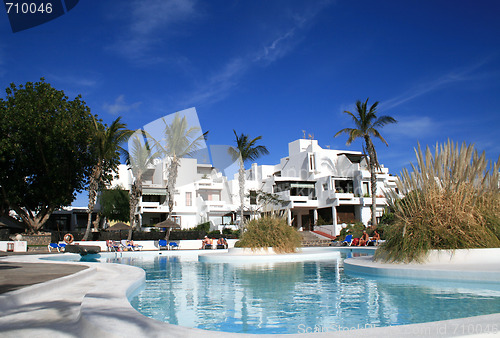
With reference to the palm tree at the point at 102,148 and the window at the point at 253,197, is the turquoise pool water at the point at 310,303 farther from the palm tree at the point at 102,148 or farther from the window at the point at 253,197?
the window at the point at 253,197

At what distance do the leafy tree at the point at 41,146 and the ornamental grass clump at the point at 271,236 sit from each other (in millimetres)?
16413

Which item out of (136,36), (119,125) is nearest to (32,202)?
(119,125)

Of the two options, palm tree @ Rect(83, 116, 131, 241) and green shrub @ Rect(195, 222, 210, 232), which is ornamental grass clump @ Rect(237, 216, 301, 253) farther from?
green shrub @ Rect(195, 222, 210, 232)

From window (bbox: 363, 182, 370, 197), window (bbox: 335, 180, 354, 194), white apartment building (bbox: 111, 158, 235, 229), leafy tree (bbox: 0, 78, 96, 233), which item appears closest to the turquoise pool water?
leafy tree (bbox: 0, 78, 96, 233)

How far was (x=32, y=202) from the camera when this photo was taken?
29891 millimetres

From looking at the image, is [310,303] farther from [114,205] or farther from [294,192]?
[294,192]

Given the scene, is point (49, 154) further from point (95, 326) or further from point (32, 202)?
point (95, 326)

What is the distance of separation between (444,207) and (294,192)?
1368 inches

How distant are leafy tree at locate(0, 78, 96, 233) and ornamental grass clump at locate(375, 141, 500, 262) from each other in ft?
76.8

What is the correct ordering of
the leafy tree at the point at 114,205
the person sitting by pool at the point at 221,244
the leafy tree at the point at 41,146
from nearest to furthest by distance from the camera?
1. the leafy tree at the point at 41,146
2. the person sitting by pool at the point at 221,244
3. the leafy tree at the point at 114,205

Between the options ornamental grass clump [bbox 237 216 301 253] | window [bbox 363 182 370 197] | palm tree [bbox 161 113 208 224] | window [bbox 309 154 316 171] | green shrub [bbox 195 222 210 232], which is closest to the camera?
ornamental grass clump [bbox 237 216 301 253]

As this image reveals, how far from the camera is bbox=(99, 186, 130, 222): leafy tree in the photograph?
133 ft

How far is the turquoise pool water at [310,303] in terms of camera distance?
489cm

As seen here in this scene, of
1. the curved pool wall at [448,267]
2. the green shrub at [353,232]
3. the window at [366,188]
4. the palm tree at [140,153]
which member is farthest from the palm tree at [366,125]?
the curved pool wall at [448,267]
